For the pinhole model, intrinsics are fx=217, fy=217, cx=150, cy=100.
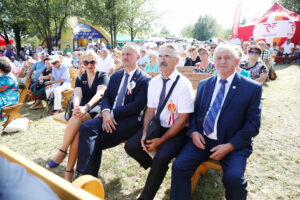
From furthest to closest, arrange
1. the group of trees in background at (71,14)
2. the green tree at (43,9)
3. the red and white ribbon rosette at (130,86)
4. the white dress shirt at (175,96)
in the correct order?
1. the group of trees in background at (71,14)
2. the green tree at (43,9)
3. the red and white ribbon rosette at (130,86)
4. the white dress shirt at (175,96)

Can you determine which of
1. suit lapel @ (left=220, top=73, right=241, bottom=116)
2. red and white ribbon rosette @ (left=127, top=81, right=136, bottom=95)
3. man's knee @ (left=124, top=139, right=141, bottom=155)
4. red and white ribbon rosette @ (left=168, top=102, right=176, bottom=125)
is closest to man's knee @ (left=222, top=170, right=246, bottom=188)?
suit lapel @ (left=220, top=73, right=241, bottom=116)

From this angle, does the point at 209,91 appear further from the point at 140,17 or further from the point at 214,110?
the point at 140,17

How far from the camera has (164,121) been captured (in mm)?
2672

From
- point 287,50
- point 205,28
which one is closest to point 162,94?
point 287,50

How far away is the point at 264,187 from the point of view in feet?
9.12

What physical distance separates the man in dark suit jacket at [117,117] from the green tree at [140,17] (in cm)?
2178

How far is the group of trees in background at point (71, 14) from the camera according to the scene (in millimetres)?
18734

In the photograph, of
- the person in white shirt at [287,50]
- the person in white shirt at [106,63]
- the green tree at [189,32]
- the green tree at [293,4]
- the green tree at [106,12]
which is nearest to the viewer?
the person in white shirt at [106,63]

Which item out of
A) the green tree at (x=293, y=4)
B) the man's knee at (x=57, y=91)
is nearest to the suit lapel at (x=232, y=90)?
the man's knee at (x=57, y=91)

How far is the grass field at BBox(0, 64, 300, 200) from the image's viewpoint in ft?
8.96

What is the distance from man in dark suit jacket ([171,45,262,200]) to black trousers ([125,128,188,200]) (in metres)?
0.14

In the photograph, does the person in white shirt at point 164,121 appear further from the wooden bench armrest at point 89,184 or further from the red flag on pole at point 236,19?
the red flag on pole at point 236,19

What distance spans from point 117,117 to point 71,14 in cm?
2047

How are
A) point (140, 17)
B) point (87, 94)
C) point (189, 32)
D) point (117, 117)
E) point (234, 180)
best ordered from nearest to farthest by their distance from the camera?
point (234, 180) < point (117, 117) < point (87, 94) < point (140, 17) < point (189, 32)
